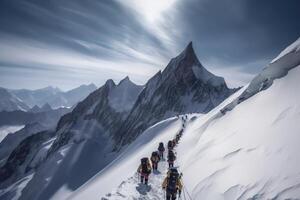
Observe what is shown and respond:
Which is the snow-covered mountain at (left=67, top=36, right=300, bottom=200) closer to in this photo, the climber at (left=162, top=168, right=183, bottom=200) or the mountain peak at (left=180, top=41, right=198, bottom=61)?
the climber at (left=162, top=168, right=183, bottom=200)

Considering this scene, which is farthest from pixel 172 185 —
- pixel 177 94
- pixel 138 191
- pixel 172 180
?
pixel 177 94

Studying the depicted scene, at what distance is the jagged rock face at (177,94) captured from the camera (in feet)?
494

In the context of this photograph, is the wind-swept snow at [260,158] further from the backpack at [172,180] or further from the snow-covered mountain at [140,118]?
the snow-covered mountain at [140,118]

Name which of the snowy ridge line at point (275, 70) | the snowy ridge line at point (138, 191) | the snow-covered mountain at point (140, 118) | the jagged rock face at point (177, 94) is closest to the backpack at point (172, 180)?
the snowy ridge line at point (138, 191)

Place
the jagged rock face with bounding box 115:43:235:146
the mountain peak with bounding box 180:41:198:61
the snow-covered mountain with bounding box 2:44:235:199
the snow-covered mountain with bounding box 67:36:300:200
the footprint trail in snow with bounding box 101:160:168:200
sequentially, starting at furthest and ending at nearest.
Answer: the mountain peak with bounding box 180:41:198:61 → the jagged rock face with bounding box 115:43:235:146 → the snow-covered mountain with bounding box 2:44:235:199 → the footprint trail in snow with bounding box 101:160:168:200 → the snow-covered mountain with bounding box 67:36:300:200

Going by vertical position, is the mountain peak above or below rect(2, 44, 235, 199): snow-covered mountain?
above

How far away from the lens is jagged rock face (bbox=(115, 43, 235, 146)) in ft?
494

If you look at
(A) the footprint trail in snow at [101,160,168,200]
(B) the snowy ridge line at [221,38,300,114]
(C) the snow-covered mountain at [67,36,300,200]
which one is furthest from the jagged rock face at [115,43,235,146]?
(A) the footprint trail in snow at [101,160,168,200]

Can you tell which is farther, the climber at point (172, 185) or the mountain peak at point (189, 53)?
the mountain peak at point (189, 53)

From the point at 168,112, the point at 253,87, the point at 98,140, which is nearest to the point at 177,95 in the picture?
the point at 168,112

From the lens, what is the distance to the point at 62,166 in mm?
150500

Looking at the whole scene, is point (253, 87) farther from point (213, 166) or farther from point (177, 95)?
point (177, 95)

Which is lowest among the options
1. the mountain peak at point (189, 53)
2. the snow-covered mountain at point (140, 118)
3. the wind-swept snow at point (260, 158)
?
the wind-swept snow at point (260, 158)

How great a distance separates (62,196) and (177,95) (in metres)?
80.0
